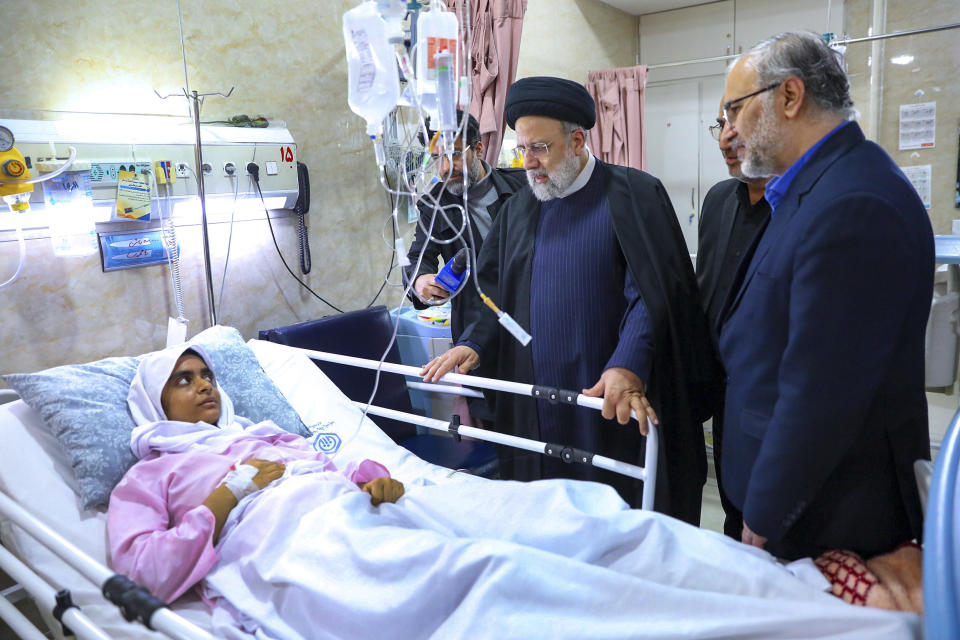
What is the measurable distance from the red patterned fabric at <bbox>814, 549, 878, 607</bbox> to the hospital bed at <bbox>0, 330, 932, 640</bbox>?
69 mm

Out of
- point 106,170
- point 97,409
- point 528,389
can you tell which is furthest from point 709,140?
point 97,409

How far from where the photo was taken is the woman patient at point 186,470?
1488 mm

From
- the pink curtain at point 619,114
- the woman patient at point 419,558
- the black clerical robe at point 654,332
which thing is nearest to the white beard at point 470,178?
the black clerical robe at point 654,332

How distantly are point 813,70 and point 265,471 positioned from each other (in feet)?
4.96

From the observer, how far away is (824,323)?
1.15m

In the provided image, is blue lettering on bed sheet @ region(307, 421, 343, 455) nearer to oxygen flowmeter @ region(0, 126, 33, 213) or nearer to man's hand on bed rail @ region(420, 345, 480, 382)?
man's hand on bed rail @ region(420, 345, 480, 382)

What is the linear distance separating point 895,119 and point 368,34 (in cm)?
433

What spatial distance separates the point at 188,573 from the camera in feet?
4.90

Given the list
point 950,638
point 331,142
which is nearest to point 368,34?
point 950,638

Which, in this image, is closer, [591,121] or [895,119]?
[591,121]

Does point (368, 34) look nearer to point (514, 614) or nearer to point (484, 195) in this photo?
point (514, 614)

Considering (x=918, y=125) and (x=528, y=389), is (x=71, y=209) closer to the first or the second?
(x=528, y=389)

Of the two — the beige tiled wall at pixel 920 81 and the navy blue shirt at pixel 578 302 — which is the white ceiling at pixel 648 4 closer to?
the beige tiled wall at pixel 920 81

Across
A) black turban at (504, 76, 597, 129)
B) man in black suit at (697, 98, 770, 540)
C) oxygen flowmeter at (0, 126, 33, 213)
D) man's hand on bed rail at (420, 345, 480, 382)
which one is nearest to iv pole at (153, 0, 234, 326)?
oxygen flowmeter at (0, 126, 33, 213)
